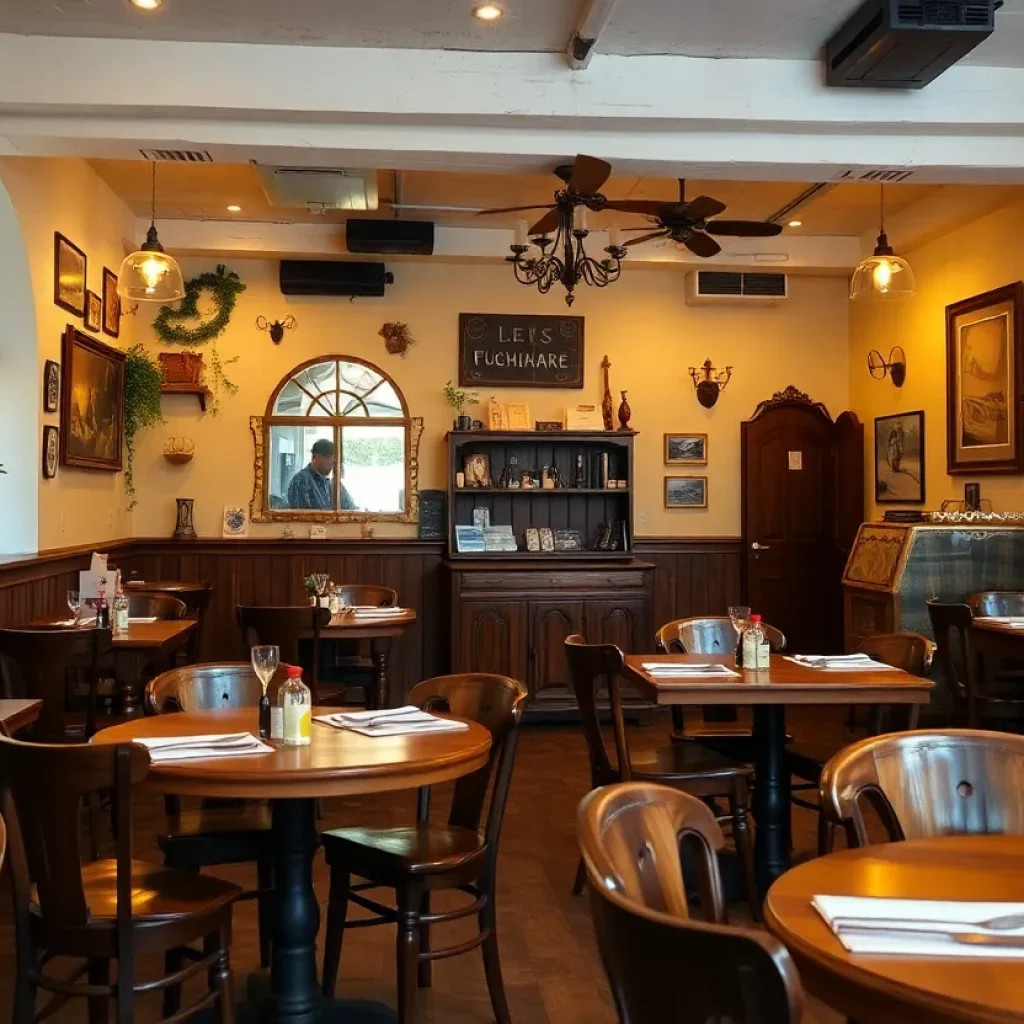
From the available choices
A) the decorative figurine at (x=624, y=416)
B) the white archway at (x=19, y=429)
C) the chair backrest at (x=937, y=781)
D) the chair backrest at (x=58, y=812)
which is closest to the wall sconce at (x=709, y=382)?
the decorative figurine at (x=624, y=416)

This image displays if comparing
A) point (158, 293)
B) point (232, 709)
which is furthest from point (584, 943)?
point (158, 293)

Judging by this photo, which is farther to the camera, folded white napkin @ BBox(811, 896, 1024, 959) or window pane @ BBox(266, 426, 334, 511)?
window pane @ BBox(266, 426, 334, 511)

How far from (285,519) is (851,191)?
4.77m

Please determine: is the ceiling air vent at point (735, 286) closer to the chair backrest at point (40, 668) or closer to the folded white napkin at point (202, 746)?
the chair backrest at point (40, 668)

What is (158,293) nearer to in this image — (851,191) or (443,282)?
(443,282)

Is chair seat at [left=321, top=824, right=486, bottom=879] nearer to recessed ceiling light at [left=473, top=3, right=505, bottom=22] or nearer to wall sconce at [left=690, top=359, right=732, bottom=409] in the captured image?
recessed ceiling light at [left=473, top=3, right=505, bottom=22]

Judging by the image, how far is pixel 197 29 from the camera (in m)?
4.84

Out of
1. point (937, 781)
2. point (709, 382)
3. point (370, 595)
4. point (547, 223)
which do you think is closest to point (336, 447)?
point (370, 595)

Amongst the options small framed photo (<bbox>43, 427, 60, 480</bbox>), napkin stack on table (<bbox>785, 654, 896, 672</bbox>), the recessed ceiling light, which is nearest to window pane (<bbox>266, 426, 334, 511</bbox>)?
small framed photo (<bbox>43, 427, 60, 480</bbox>)

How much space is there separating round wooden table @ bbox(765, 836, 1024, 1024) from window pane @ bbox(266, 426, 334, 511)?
6.70 m

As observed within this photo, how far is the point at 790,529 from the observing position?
8812mm

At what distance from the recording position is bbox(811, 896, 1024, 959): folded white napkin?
4.95 ft

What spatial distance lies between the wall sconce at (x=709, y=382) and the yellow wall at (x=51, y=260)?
4429mm

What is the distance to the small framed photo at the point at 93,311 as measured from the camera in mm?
6832
